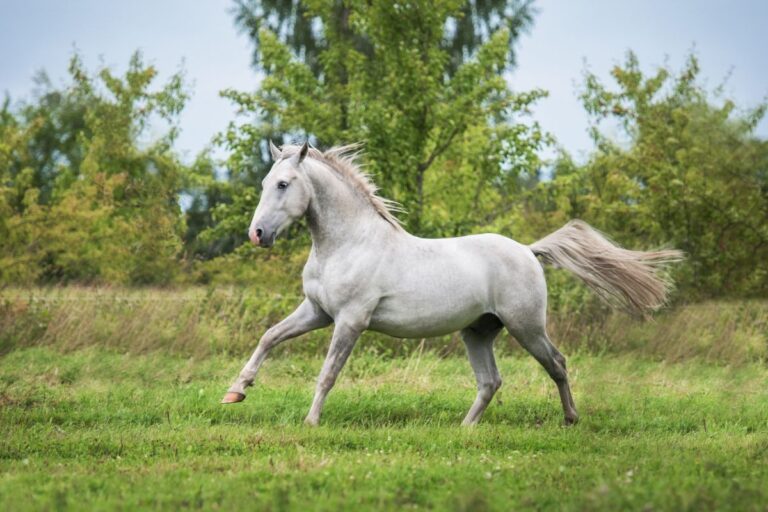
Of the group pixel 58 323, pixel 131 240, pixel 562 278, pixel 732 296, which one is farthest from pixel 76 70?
pixel 732 296

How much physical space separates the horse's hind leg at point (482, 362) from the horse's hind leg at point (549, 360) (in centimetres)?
35

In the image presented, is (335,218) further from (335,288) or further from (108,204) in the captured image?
(108,204)

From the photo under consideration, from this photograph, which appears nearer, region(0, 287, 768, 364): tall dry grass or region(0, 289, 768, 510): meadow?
region(0, 289, 768, 510): meadow

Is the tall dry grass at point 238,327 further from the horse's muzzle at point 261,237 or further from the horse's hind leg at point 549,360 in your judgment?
the horse's muzzle at point 261,237

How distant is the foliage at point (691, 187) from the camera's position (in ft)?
52.9

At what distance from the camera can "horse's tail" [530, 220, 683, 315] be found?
28.3 feet

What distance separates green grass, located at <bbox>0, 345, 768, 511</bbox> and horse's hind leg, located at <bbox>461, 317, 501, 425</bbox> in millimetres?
156

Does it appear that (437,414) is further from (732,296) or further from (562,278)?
(732,296)

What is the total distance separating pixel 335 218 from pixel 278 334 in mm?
1080

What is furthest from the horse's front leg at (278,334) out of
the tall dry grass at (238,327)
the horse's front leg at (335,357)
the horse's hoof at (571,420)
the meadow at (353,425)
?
the tall dry grass at (238,327)

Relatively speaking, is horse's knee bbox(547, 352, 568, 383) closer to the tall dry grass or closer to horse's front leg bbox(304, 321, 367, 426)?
horse's front leg bbox(304, 321, 367, 426)

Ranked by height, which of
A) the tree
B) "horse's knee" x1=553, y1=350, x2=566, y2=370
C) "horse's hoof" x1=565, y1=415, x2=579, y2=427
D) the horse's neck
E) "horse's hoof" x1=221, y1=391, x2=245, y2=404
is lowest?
"horse's hoof" x1=565, y1=415, x2=579, y2=427

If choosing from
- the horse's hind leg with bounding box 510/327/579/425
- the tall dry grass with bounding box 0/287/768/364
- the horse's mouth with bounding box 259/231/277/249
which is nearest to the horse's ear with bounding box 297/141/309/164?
Answer: the horse's mouth with bounding box 259/231/277/249

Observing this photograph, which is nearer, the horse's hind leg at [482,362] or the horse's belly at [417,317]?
the horse's belly at [417,317]
